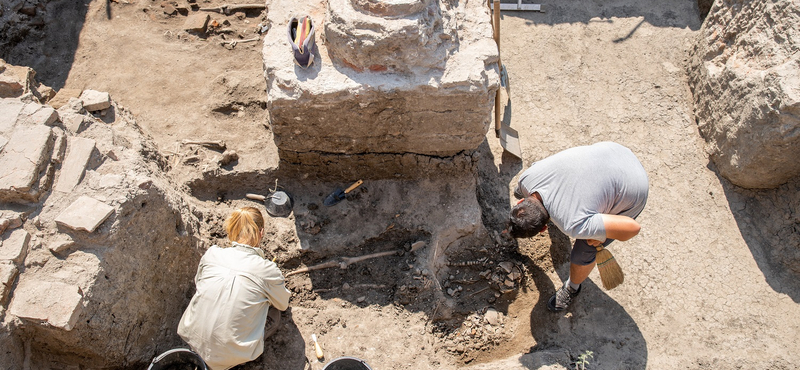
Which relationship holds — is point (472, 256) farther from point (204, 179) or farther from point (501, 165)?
point (204, 179)

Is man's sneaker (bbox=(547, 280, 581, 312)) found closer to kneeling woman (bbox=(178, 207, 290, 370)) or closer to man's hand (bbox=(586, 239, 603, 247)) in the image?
man's hand (bbox=(586, 239, 603, 247))

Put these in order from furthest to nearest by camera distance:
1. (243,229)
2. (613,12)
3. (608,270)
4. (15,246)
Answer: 1. (613,12)
2. (608,270)
3. (243,229)
4. (15,246)

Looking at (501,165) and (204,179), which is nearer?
(204,179)

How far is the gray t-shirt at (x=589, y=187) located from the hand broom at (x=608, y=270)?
1.14 feet

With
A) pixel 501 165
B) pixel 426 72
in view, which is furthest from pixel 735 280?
pixel 426 72

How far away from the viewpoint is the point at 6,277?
115 inches

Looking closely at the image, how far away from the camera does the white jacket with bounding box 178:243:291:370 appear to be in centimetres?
309

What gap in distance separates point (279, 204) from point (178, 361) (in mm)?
1412

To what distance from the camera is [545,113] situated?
5270 mm

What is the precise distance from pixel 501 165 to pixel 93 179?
3.35m

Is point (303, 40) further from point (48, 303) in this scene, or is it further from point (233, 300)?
point (48, 303)

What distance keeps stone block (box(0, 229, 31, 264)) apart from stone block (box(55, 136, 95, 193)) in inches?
13.9

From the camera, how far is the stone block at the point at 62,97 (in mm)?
4441

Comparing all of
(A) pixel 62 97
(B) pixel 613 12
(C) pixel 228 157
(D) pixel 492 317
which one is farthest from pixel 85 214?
(B) pixel 613 12
